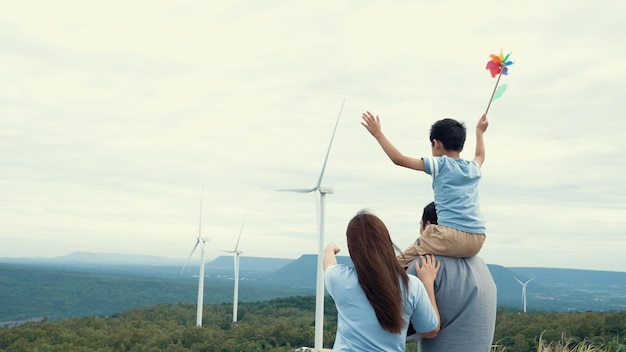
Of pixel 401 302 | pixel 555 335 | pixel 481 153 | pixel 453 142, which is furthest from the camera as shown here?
pixel 555 335

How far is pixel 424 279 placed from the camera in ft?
13.8

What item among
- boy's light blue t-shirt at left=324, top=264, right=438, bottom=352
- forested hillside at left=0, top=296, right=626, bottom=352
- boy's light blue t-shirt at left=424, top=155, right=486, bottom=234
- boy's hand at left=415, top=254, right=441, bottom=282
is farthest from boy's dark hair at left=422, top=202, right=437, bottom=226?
forested hillside at left=0, top=296, right=626, bottom=352

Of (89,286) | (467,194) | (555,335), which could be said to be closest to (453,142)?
(467,194)

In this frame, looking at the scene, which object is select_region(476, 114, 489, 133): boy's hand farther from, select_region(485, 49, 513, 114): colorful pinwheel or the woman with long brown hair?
the woman with long brown hair

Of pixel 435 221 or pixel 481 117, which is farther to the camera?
pixel 481 117

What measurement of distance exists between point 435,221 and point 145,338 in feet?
154

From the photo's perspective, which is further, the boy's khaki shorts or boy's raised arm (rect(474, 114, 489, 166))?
boy's raised arm (rect(474, 114, 489, 166))

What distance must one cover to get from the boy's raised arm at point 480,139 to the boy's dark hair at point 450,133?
37cm

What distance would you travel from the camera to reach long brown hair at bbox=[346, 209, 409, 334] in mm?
3971

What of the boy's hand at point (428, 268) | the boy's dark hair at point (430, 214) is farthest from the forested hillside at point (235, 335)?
the boy's hand at point (428, 268)

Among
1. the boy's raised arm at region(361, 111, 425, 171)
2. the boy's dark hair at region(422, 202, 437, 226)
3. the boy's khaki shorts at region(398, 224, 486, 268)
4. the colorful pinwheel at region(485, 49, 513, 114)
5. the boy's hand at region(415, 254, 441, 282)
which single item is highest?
the colorful pinwheel at region(485, 49, 513, 114)

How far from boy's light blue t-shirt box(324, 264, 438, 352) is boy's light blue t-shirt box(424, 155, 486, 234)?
0.51 metres

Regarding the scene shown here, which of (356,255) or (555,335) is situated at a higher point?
(356,255)

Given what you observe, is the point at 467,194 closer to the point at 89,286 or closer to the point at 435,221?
the point at 435,221
